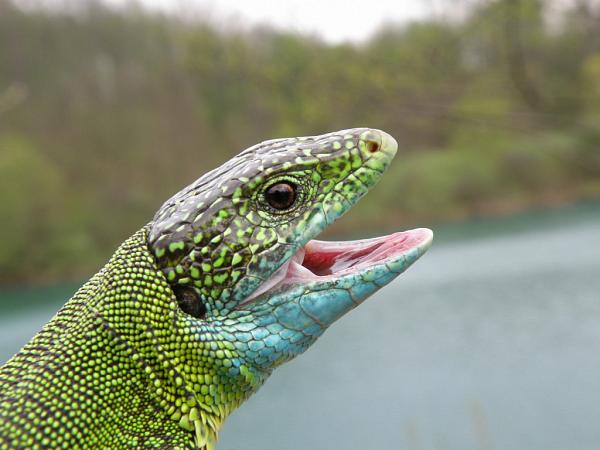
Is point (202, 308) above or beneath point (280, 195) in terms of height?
beneath

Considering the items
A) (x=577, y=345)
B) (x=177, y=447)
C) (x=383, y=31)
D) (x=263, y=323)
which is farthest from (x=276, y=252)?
(x=383, y=31)

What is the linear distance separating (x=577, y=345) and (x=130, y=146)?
51706 mm

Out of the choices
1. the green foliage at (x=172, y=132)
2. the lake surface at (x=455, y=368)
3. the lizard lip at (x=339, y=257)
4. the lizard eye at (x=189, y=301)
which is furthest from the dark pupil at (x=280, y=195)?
the green foliage at (x=172, y=132)

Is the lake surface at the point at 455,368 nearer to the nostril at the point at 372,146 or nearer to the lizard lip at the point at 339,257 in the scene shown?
the lizard lip at the point at 339,257

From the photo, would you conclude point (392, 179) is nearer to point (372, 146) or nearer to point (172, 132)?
point (172, 132)

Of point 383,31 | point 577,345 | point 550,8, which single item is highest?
point 383,31

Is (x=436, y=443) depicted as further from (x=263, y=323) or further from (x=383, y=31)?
(x=383, y=31)

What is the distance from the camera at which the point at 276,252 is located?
219 cm

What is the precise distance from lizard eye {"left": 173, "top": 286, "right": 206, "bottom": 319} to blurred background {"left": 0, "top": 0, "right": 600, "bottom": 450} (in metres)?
3.83

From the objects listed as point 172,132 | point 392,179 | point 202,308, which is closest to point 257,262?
point 202,308

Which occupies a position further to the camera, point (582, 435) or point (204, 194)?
point (582, 435)

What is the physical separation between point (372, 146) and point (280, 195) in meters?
0.42

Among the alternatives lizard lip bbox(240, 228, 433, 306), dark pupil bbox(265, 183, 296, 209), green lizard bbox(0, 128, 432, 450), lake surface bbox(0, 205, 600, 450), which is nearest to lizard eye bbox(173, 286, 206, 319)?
green lizard bbox(0, 128, 432, 450)

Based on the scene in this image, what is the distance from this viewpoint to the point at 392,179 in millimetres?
53438
